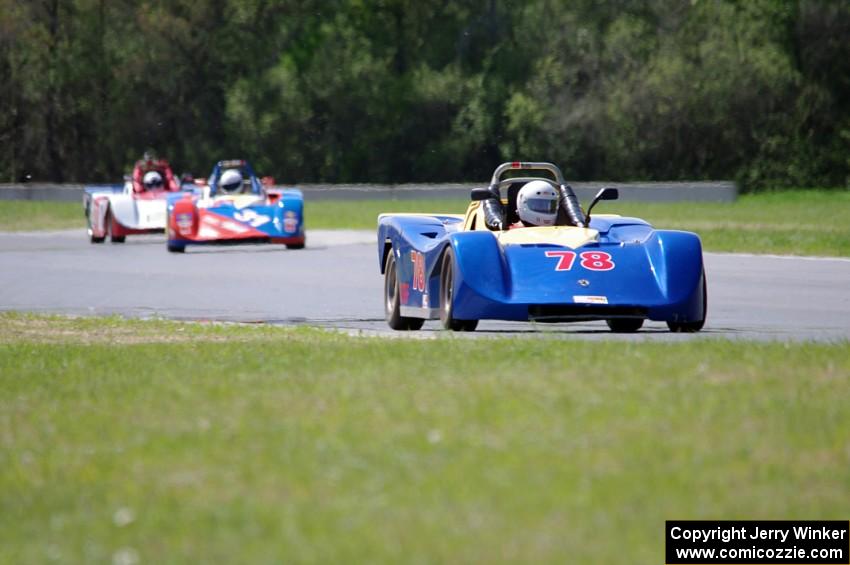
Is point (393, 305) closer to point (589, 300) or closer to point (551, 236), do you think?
point (551, 236)

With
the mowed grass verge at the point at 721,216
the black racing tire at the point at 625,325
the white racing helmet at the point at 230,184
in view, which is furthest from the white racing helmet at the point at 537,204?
the white racing helmet at the point at 230,184

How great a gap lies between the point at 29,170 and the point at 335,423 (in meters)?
55.1

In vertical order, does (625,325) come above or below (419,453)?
below

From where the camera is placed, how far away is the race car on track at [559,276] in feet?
39.3

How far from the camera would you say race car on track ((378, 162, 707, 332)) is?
39.3ft

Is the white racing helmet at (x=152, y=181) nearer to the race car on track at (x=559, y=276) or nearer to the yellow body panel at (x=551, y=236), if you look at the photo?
the race car on track at (x=559, y=276)

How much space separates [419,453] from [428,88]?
5213 cm

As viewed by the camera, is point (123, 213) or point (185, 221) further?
point (123, 213)

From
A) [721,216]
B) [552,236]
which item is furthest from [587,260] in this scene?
[721,216]

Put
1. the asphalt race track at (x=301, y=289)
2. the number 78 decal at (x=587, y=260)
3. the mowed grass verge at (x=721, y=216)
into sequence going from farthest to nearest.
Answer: the mowed grass verge at (x=721, y=216), the asphalt race track at (x=301, y=289), the number 78 decal at (x=587, y=260)

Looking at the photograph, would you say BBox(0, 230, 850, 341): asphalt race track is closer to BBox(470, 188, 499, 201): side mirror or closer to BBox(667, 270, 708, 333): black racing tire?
BBox(667, 270, 708, 333): black racing tire

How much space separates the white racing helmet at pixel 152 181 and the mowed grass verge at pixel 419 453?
2126cm

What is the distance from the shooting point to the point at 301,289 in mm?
18031

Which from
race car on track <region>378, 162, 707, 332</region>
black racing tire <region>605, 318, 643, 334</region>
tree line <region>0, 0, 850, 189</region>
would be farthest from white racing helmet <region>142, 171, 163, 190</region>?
tree line <region>0, 0, 850, 189</region>
